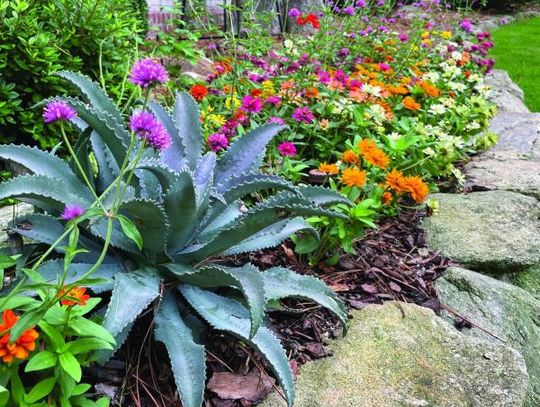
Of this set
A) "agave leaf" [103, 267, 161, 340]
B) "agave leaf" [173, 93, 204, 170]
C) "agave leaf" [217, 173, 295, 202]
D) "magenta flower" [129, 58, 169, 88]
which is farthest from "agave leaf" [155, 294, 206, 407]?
"magenta flower" [129, 58, 169, 88]

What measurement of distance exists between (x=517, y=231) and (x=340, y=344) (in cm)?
140

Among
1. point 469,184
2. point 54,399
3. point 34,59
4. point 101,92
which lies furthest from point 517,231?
point 34,59

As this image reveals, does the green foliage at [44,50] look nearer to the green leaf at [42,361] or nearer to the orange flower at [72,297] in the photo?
the orange flower at [72,297]

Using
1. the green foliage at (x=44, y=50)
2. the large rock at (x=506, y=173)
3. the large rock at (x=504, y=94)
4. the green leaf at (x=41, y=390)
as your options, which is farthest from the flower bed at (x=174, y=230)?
the large rock at (x=504, y=94)

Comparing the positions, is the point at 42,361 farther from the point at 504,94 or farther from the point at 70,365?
the point at 504,94

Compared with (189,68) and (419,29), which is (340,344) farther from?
(189,68)

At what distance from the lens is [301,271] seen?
7.51ft

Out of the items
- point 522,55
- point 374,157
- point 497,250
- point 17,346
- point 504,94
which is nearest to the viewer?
point 17,346

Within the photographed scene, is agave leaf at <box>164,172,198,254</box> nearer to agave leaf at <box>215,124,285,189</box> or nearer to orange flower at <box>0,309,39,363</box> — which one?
agave leaf at <box>215,124,285,189</box>

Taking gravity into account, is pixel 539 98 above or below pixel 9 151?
below

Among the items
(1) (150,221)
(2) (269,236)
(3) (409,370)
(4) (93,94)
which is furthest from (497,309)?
(4) (93,94)

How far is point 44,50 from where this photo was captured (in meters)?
2.74

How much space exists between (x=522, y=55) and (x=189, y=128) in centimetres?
883

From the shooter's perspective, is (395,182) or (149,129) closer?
(149,129)
